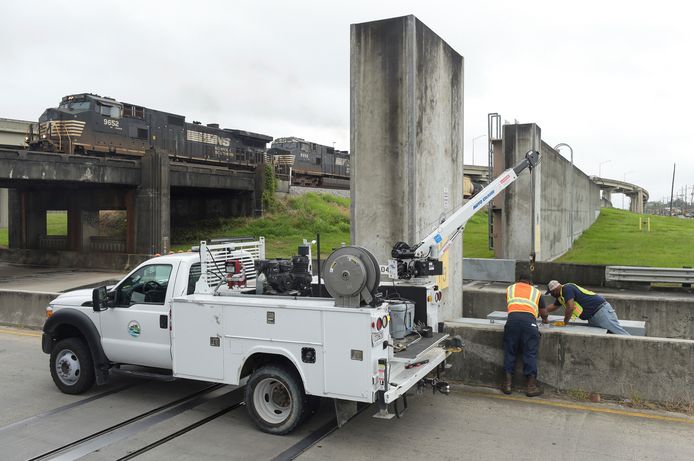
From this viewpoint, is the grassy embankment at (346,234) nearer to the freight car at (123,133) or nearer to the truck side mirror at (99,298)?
the freight car at (123,133)

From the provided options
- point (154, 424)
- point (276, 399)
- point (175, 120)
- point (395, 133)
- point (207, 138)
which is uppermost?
point (175, 120)

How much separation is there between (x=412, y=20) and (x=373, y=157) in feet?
7.64

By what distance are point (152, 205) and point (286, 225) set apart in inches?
409

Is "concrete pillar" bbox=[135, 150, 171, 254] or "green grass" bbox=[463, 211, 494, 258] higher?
"concrete pillar" bbox=[135, 150, 171, 254]

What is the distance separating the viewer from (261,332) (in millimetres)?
6348

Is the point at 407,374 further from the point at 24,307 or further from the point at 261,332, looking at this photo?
the point at 24,307

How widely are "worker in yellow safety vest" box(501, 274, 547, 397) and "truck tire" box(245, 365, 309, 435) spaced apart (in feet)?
10.1

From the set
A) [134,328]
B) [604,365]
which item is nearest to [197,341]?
[134,328]

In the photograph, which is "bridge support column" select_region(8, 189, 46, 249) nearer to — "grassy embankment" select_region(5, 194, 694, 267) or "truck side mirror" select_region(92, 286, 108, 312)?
"grassy embankment" select_region(5, 194, 694, 267)

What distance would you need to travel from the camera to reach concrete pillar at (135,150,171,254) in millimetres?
27406

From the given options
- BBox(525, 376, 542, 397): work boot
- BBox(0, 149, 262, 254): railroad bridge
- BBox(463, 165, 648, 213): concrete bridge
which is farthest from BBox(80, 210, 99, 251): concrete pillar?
BBox(463, 165, 648, 213): concrete bridge

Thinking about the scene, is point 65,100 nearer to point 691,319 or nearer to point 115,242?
point 115,242

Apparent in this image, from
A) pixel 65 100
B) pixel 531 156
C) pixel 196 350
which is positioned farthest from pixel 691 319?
pixel 65 100

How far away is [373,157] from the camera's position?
9.80 meters
